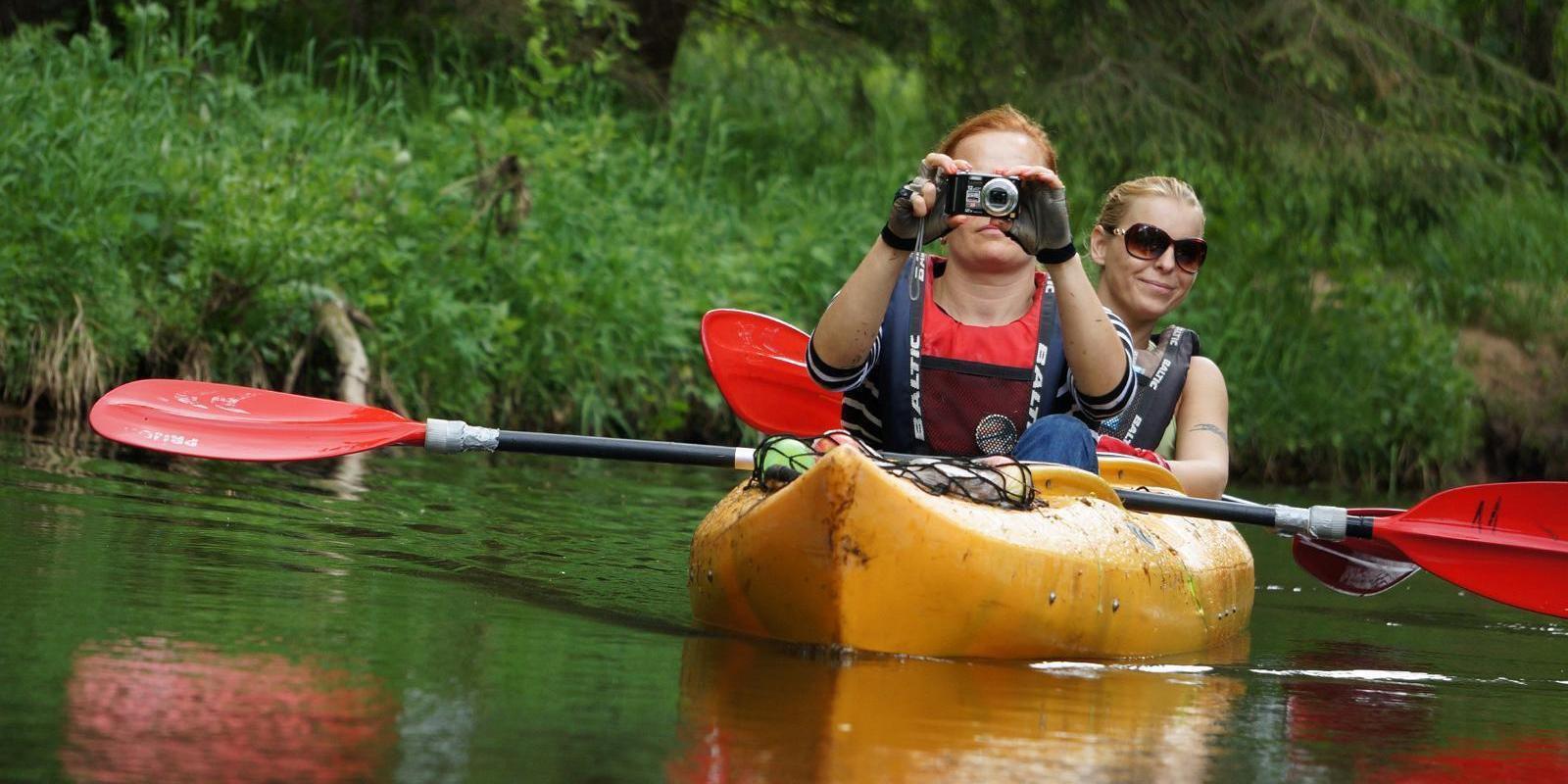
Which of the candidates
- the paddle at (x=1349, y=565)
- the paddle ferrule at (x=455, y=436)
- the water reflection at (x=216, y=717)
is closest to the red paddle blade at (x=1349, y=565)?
the paddle at (x=1349, y=565)

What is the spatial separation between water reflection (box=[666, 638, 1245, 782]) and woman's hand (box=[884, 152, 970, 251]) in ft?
2.50

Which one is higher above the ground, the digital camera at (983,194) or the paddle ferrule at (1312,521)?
the digital camera at (983,194)

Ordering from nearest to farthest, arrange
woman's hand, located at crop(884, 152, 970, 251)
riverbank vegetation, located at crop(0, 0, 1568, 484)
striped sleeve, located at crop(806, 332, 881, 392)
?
1. woman's hand, located at crop(884, 152, 970, 251)
2. striped sleeve, located at crop(806, 332, 881, 392)
3. riverbank vegetation, located at crop(0, 0, 1568, 484)

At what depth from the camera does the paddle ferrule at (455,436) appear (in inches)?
161

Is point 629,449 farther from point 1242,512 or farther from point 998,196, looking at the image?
point 1242,512

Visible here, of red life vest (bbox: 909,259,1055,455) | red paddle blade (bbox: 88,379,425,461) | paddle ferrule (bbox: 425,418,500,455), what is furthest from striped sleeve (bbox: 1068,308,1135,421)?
red paddle blade (bbox: 88,379,425,461)

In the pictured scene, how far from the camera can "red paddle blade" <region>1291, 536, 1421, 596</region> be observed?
17.0 feet

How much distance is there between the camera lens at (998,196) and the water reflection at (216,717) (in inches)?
54.1

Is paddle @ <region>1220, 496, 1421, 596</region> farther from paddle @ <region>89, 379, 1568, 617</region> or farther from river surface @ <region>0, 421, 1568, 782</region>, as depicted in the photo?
paddle @ <region>89, 379, 1568, 617</region>

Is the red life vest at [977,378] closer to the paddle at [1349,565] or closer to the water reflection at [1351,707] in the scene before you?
the water reflection at [1351,707]

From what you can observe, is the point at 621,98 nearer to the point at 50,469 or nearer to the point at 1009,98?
the point at 1009,98

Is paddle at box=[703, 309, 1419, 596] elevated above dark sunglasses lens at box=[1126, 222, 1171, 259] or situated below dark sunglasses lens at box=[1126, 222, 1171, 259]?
below

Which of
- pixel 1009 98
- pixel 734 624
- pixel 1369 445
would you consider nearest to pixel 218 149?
pixel 1009 98

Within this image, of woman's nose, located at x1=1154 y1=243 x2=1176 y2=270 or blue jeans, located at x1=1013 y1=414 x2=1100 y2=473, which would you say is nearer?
blue jeans, located at x1=1013 y1=414 x2=1100 y2=473
